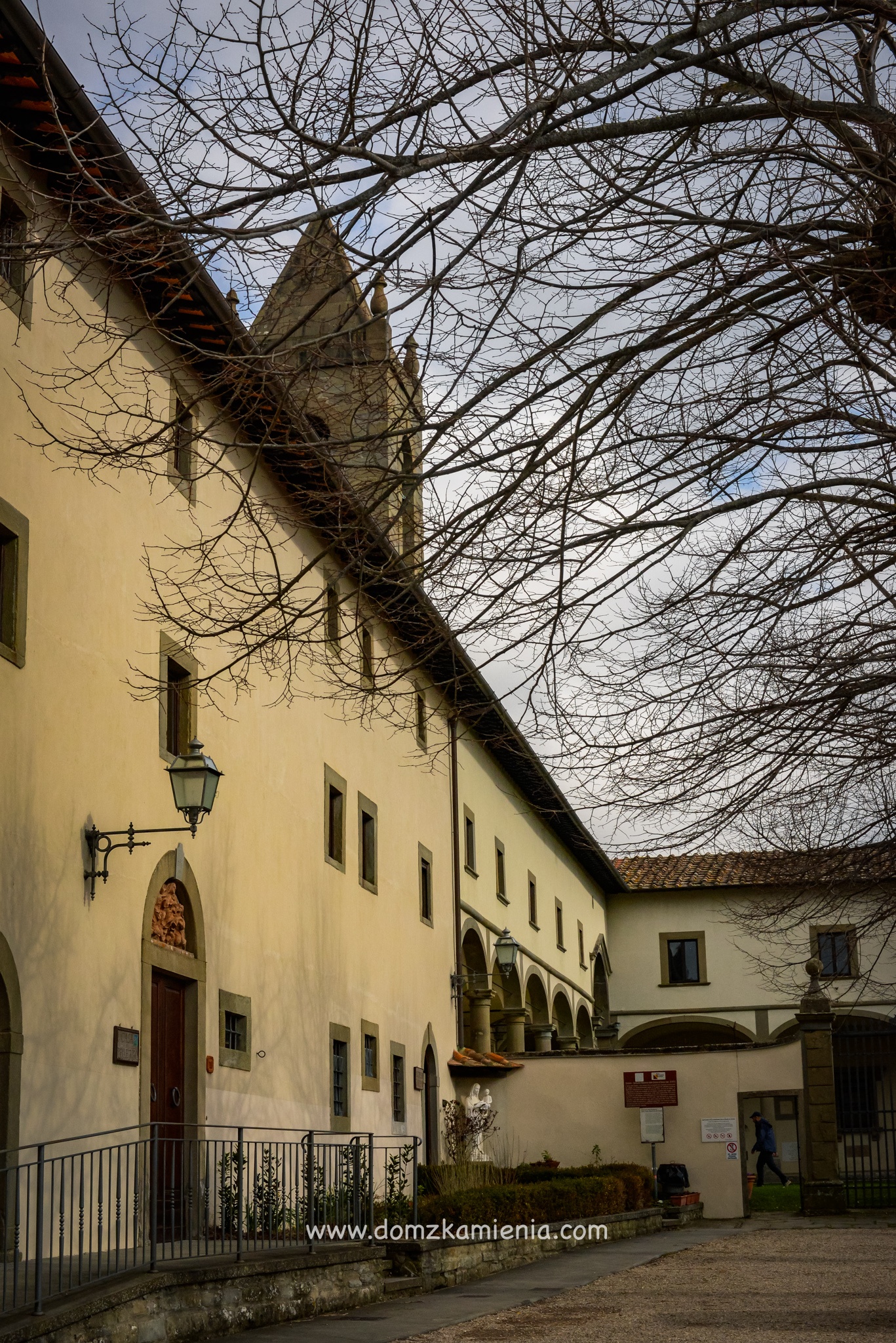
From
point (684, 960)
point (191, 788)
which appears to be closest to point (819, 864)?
point (191, 788)

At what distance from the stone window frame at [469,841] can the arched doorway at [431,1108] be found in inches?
164

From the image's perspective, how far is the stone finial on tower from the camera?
666 cm

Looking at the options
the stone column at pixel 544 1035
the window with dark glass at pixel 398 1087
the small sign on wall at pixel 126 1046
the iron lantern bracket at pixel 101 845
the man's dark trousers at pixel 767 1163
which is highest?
the iron lantern bracket at pixel 101 845

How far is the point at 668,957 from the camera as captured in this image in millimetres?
45406

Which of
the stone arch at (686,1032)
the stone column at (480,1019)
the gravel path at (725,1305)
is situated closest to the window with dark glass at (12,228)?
the gravel path at (725,1305)

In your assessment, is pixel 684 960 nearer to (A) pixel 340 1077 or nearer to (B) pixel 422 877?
(B) pixel 422 877

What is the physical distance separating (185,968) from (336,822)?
6028 mm

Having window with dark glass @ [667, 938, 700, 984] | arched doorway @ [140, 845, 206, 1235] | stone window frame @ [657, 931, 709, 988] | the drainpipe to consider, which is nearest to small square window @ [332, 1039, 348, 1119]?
arched doorway @ [140, 845, 206, 1235]

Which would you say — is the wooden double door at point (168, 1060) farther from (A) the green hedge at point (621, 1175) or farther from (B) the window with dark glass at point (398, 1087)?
(A) the green hedge at point (621, 1175)

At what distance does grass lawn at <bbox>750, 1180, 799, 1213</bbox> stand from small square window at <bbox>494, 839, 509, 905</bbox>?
7199 millimetres

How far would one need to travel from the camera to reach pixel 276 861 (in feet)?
55.3

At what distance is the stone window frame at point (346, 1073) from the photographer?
18172 mm

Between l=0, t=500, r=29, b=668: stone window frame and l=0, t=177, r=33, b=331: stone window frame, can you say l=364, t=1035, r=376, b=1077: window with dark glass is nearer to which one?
l=0, t=500, r=29, b=668: stone window frame

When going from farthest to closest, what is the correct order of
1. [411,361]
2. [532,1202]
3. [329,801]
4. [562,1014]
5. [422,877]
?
1. [562,1014]
2. [422,877]
3. [329,801]
4. [532,1202]
5. [411,361]
